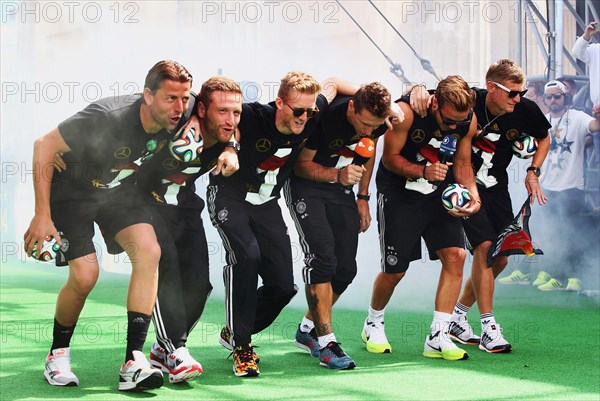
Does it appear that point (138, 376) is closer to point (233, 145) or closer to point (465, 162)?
point (233, 145)

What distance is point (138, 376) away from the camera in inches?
191

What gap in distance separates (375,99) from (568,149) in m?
5.04

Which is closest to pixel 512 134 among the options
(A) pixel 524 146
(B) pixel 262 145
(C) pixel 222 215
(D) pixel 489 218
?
(A) pixel 524 146

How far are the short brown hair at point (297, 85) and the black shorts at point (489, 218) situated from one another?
5.54ft

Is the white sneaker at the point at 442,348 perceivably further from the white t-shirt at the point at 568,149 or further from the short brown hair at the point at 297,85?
the white t-shirt at the point at 568,149

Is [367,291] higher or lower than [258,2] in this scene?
lower

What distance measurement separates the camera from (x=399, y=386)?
17.0 feet

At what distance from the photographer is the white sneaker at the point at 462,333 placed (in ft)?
22.2

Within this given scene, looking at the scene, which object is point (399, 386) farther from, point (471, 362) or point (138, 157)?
point (138, 157)

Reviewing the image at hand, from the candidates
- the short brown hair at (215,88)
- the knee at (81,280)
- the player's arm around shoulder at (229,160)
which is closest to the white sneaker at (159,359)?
the knee at (81,280)

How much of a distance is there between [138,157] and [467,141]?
7.21 feet

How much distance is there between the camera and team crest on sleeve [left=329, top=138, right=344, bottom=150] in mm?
5887

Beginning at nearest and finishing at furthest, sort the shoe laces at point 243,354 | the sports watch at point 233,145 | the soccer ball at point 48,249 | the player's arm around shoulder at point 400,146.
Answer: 1. the soccer ball at point 48,249
2. the sports watch at point 233,145
3. the shoe laces at point 243,354
4. the player's arm around shoulder at point 400,146

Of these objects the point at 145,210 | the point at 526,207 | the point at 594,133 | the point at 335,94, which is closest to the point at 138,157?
the point at 145,210
